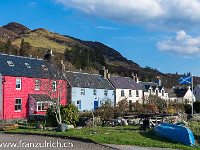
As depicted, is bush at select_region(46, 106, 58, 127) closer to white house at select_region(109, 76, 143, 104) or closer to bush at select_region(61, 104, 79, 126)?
bush at select_region(61, 104, 79, 126)

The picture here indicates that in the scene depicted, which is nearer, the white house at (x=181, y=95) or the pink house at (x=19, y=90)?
the pink house at (x=19, y=90)

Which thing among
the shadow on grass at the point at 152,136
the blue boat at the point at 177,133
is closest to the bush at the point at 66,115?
the shadow on grass at the point at 152,136

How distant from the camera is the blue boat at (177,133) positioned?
14.4m

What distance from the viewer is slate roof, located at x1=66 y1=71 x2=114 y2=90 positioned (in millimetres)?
41688

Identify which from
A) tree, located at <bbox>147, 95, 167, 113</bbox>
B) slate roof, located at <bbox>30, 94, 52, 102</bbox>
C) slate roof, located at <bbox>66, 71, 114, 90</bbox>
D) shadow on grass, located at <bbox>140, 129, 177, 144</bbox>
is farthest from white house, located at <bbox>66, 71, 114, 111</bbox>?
shadow on grass, located at <bbox>140, 129, 177, 144</bbox>

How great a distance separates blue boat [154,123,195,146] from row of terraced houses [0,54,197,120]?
10.7 metres

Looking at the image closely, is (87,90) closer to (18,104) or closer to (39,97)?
(39,97)

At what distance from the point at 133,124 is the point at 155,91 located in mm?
37709

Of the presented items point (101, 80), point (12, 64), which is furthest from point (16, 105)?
point (101, 80)

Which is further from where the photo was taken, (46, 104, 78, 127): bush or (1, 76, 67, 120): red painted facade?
(1, 76, 67, 120): red painted facade

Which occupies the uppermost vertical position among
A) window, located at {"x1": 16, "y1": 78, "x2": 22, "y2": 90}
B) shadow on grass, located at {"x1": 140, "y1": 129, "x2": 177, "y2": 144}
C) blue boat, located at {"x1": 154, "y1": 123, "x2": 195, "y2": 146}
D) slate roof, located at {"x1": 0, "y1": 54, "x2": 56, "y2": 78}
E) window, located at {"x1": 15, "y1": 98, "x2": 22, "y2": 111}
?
slate roof, located at {"x1": 0, "y1": 54, "x2": 56, "y2": 78}

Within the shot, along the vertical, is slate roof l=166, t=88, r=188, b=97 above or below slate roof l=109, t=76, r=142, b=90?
below

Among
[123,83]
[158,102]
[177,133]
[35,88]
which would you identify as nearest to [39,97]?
[35,88]

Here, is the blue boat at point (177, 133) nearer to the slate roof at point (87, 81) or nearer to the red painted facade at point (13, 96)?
the red painted facade at point (13, 96)
